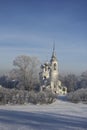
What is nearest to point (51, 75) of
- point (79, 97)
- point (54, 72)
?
point (54, 72)

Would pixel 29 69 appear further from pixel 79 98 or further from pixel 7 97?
pixel 7 97

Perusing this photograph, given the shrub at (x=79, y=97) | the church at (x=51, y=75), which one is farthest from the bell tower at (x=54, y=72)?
the shrub at (x=79, y=97)

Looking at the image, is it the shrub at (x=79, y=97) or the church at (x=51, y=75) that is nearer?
the shrub at (x=79, y=97)

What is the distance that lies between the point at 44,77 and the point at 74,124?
6492cm

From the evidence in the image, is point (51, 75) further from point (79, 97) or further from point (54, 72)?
point (79, 97)

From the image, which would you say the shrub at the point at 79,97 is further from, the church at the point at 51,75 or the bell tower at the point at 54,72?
the bell tower at the point at 54,72

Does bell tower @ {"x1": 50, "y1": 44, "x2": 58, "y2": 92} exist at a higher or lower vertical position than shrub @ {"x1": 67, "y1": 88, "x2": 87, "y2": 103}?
higher

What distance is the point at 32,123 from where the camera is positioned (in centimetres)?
1783

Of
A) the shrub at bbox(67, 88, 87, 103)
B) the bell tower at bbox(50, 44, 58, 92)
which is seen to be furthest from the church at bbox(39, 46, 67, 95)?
the shrub at bbox(67, 88, 87, 103)

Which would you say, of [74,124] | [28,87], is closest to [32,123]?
[74,124]

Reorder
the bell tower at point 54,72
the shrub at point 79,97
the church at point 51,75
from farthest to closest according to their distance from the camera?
1. the bell tower at point 54,72
2. the church at point 51,75
3. the shrub at point 79,97

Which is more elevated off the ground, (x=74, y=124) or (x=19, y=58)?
(x=19, y=58)

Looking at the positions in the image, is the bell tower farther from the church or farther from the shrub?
the shrub

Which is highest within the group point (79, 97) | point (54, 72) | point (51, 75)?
point (54, 72)
